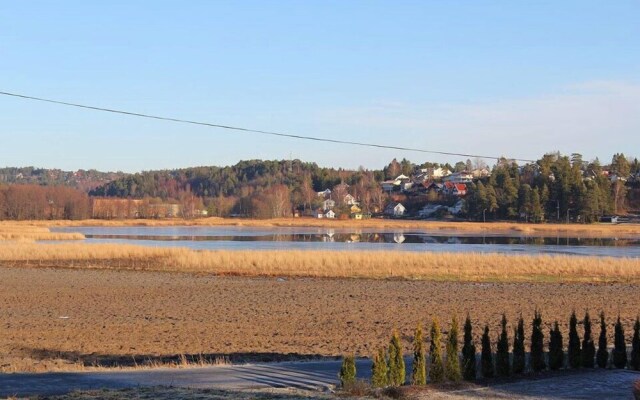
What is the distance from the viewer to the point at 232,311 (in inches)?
1022

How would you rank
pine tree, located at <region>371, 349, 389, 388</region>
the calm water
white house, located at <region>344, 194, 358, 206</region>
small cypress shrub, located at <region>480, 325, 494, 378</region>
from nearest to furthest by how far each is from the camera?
pine tree, located at <region>371, 349, 389, 388</region>
small cypress shrub, located at <region>480, 325, 494, 378</region>
the calm water
white house, located at <region>344, 194, 358, 206</region>

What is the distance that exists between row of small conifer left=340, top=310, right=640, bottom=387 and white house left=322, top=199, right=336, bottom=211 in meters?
167

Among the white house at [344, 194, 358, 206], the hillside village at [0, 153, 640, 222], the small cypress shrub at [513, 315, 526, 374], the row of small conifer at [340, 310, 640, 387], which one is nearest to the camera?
the row of small conifer at [340, 310, 640, 387]

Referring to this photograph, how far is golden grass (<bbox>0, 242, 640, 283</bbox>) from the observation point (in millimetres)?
40781

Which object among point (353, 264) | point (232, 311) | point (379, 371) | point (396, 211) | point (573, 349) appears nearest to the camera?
point (379, 371)

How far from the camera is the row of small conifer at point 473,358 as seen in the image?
11.7m

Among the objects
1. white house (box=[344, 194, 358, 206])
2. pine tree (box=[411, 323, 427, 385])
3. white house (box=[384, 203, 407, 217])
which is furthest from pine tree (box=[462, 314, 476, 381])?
white house (box=[344, 194, 358, 206])

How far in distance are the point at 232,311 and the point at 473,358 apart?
1428 cm

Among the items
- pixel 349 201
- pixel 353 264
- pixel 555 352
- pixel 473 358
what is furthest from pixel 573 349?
pixel 349 201

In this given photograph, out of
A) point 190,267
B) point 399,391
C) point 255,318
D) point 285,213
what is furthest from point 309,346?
point 285,213

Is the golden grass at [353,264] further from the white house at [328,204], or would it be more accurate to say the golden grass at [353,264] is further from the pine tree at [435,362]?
the white house at [328,204]

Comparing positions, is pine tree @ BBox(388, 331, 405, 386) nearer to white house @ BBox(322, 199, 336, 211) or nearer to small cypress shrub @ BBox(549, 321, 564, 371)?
small cypress shrub @ BBox(549, 321, 564, 371)

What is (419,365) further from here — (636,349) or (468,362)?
(636,349)

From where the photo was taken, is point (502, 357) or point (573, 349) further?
point (573, 349)
